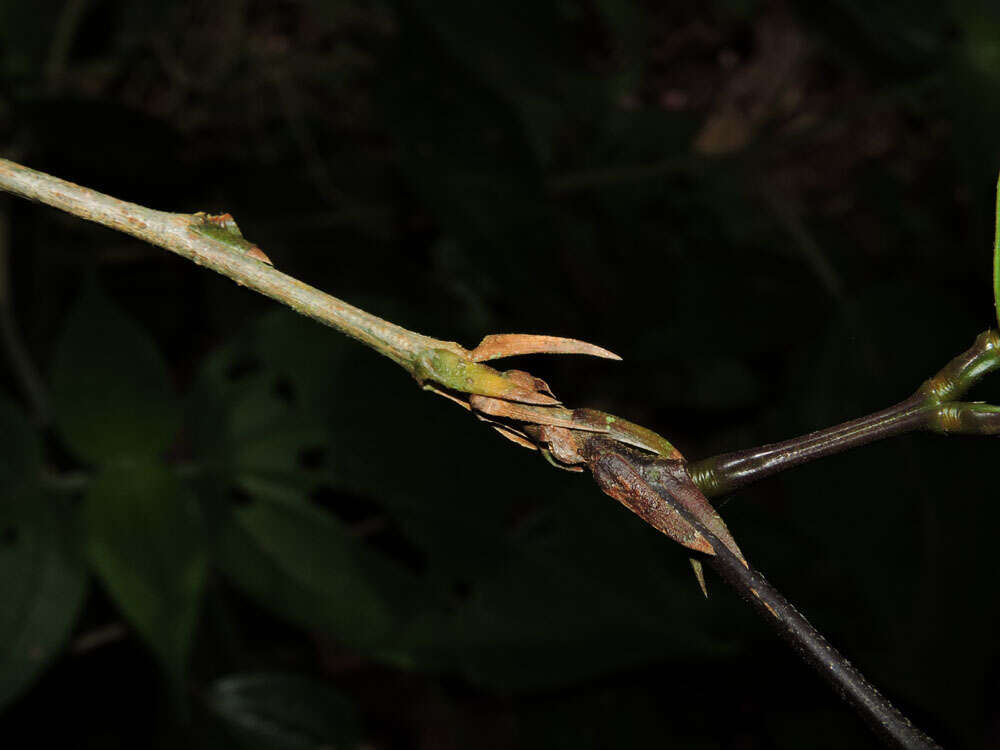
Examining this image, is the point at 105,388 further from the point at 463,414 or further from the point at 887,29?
the point at 887,29

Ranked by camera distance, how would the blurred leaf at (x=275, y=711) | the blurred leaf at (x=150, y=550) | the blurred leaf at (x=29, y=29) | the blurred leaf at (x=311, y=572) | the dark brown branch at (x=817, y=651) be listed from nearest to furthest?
the dark brown branch at (x=817, y=651)
the blurred leaf at (x=150, y=550)
the blurred leaf at (x=311, y=572)
the blurred leaf at (x=275, y=711)
the blurred leaf at (x=29, y=29)

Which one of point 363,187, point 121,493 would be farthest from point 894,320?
point 121,493

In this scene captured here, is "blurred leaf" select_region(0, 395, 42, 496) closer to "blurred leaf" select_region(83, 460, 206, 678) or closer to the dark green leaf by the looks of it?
"blurred leaf" select_region(83, 460, 206, 678)

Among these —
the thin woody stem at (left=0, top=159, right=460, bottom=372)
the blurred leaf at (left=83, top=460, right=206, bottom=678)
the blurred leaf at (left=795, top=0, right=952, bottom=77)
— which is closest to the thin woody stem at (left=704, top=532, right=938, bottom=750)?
the thin woody stem at (left=0, top=159, right=460, bottom=372)

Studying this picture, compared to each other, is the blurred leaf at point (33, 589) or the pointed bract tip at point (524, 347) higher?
the pointed bract tip at point (524, 347)

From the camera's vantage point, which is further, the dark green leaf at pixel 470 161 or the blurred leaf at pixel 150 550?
the dark green leaf at pixel 470 161

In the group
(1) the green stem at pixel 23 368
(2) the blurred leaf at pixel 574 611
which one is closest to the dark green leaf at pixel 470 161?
(2) the blurred leaf at pixel 574 611

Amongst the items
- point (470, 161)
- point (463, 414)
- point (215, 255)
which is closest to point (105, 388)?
point (463, 414)

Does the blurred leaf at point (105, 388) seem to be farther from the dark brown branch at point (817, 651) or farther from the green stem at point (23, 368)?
the dark brown branch at point (817, 651)

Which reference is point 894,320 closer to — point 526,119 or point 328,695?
point 526,119
